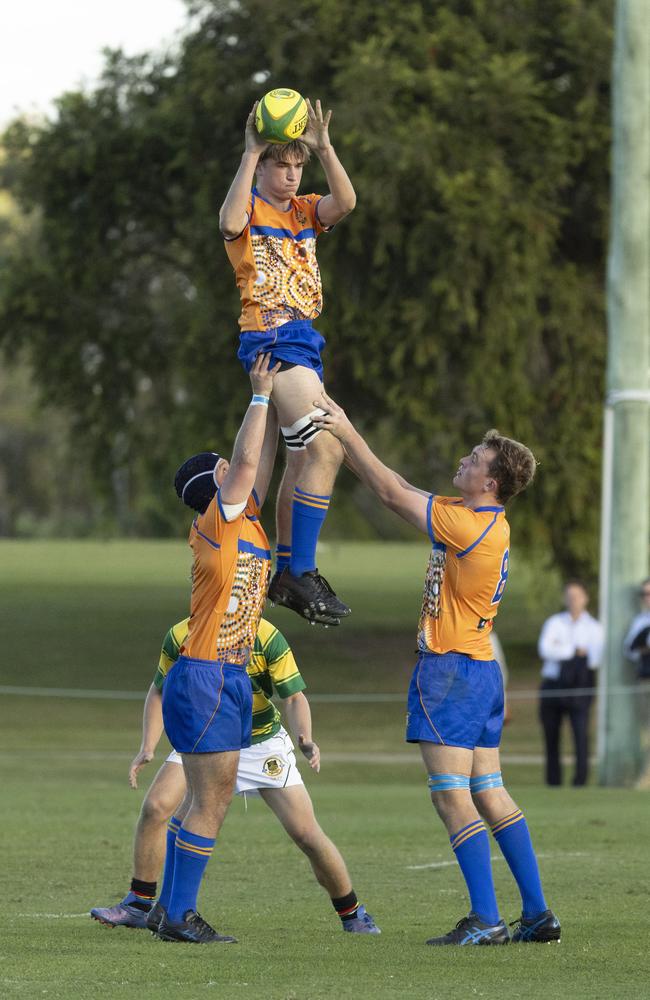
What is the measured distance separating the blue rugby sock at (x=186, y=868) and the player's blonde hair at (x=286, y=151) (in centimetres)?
288

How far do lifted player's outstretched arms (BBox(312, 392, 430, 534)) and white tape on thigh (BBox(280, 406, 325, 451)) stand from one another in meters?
0.03

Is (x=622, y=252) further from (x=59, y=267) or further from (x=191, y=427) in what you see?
(x=59, y=267)

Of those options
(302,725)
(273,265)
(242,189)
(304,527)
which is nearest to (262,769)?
(302,725)

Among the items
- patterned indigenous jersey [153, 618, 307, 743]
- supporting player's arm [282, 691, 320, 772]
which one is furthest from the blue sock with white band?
patterned indigenous jersey [153, 618, 307, 743]

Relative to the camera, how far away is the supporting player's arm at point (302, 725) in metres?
7.61

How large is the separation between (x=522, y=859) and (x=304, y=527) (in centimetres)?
174

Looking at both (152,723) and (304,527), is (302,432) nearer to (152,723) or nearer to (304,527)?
(304,527)

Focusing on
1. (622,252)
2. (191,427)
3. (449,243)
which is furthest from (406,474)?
(622,252)

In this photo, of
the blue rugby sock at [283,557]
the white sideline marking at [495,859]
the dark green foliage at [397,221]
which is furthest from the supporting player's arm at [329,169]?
the dark green foliage at [397,221]

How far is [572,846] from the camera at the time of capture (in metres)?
12.1

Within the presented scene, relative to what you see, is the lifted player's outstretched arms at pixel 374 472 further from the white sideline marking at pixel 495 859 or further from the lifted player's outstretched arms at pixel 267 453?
the white sideline marking at pixel 495 859

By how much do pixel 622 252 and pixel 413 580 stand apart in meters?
38.3

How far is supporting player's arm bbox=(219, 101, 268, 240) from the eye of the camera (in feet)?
23.7

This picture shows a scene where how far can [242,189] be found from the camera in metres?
7.21
